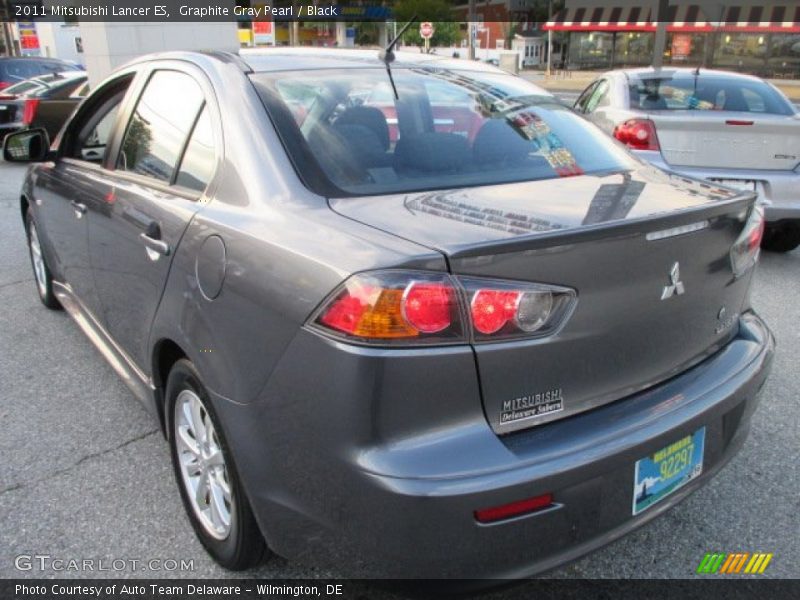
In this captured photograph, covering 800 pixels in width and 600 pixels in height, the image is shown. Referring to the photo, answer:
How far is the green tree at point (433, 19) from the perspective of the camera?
4406cm

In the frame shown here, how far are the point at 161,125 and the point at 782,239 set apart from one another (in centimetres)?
548

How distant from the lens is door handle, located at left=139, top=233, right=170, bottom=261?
2.41 meters

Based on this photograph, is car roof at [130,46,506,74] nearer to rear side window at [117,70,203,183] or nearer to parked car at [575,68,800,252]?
rear side window at [117,70,203,183]

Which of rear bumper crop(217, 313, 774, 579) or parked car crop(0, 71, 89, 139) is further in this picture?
parked car crop(0, 71, 89, 139)

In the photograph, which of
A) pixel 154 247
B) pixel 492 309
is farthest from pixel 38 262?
pixel 492 309

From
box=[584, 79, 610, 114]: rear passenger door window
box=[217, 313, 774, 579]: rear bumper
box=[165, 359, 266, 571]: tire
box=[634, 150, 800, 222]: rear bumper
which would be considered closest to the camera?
box=[217, 313, 774, 579]: rear bumper

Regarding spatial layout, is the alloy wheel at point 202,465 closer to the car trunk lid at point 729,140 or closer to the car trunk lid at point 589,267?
the car trunk lid at point 589,267

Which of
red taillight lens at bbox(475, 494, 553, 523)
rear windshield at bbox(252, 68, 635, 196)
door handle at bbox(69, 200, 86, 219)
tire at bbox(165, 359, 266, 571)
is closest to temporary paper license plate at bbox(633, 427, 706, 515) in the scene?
red taillight lens at bbox(475, 494, 553, 523)

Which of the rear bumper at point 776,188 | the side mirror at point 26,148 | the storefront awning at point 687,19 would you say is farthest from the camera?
the storefront awning at point 687,19

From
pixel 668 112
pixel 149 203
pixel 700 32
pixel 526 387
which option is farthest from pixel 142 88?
pixel 700 32

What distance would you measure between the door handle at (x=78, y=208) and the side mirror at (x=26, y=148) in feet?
2.45

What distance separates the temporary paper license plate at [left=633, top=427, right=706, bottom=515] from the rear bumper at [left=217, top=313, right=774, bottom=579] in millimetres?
35

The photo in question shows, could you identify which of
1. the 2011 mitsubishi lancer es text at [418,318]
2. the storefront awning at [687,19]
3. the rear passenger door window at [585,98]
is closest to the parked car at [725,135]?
the rear passenger door window at [585,98]

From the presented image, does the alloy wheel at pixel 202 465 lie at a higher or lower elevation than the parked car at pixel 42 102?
higher
